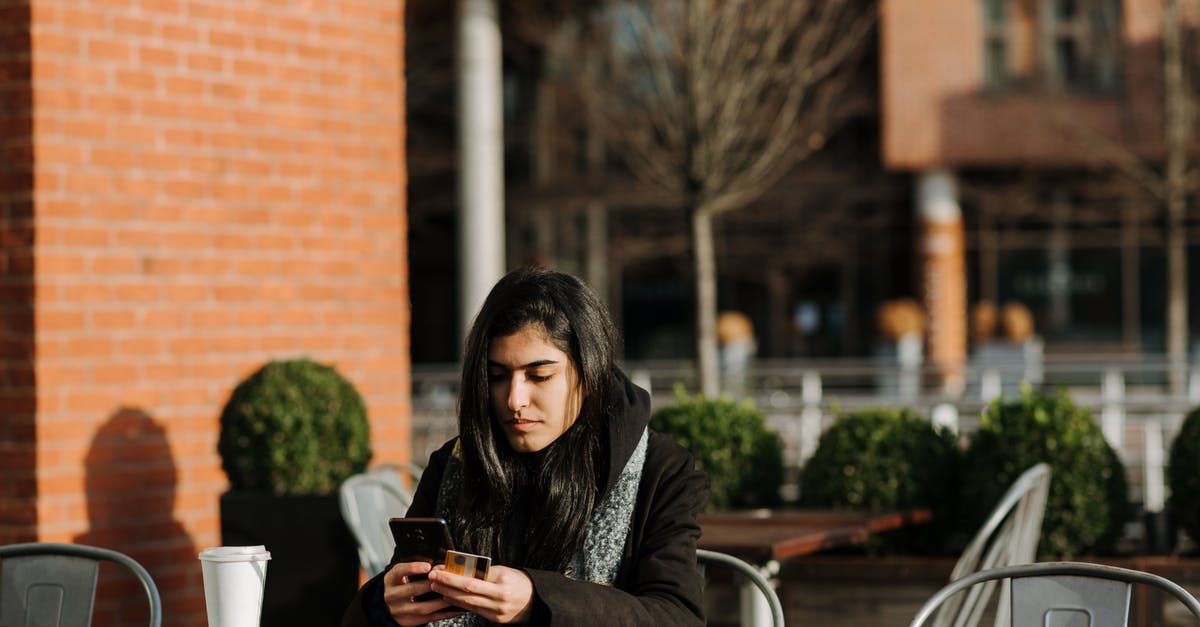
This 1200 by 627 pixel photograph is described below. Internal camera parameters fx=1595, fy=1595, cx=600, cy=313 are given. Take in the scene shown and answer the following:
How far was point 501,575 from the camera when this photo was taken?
9.49 ft

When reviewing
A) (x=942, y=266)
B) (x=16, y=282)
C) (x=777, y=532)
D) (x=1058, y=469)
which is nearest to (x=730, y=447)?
(x=1058, y=469)

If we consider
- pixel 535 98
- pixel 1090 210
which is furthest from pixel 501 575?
pixel 535 98

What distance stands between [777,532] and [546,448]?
2264mm

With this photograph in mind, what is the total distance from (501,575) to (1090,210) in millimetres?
26078

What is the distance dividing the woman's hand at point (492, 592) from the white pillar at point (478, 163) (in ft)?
43.0

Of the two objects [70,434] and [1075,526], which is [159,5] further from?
[1075,526]

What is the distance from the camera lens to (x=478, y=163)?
1750cm

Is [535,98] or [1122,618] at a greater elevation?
[535,98]

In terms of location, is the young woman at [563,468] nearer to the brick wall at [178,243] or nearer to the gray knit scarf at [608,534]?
the gray knit scarf at [608,534]

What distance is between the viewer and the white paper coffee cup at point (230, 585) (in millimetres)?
3549

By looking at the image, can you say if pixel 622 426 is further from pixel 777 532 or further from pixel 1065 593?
pixel 777 532

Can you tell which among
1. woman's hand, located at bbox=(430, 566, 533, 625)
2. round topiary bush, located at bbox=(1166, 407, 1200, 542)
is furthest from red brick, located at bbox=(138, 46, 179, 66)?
round topiary bush, located at bbox=(1166, 407, 1200, 542)

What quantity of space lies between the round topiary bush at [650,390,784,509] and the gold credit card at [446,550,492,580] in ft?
12.7

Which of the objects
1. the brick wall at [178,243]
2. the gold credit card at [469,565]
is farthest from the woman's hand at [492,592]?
the brick wall at [178,243]
